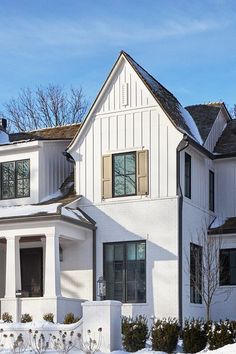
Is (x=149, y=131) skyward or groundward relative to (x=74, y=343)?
skyward

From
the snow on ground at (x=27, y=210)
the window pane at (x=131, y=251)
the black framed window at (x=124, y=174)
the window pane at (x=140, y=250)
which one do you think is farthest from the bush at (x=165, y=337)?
the black framed window at (x=124, y=174)

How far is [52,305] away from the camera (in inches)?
777

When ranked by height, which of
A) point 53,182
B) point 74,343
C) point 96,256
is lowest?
point 74,343

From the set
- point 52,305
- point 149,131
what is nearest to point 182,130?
point 149,131

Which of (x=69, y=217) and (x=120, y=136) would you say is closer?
(x=69, y=217)

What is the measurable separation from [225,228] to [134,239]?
129 inches

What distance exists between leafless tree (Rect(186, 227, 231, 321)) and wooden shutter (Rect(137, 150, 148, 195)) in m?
2.47

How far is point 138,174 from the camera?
21.5 m

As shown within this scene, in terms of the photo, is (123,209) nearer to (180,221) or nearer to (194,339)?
(180,221)

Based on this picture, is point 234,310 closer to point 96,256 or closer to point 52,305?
point 96,256

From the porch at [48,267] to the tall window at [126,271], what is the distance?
641 mm

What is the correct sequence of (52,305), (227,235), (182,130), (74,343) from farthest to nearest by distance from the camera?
(227,235) < (182,130) < (52,305) < (74,343)

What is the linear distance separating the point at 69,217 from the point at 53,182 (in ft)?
11.8

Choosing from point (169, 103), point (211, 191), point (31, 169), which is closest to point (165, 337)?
point (211, 191)
